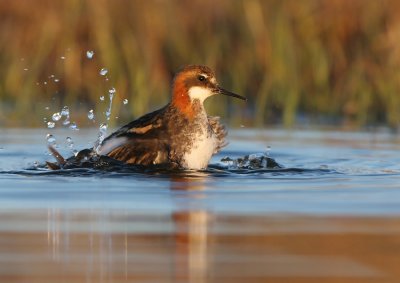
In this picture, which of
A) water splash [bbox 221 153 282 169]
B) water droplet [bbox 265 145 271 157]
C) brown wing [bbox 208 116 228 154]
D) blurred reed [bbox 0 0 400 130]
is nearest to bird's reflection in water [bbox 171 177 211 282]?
water splash [bbox 221 153 282 169]

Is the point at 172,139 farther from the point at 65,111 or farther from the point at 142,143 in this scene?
the point at 65,111

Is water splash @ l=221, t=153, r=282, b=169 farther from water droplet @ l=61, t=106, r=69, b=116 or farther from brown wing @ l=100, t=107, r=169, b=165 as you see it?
water droplet @ l=61, t=106, r=69, b=116

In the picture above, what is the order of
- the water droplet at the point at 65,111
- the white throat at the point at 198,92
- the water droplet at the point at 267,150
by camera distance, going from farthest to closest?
the water droplet at the point at 65,111 → the water droplet at the point at 267,150 → the white throat at the point at 198,92

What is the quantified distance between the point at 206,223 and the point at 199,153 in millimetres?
3073

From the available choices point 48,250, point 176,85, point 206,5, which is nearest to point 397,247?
point 48,250

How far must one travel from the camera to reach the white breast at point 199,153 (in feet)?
31.5

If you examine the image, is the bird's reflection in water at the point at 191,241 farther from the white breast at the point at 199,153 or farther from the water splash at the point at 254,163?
the water splash at the point at 254,163

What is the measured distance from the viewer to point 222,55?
50.9ft

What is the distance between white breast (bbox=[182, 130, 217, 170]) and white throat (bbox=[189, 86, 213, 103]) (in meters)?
0.57

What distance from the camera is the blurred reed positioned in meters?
14.4

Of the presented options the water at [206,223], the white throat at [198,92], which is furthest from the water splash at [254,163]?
the white throat at [198,92]

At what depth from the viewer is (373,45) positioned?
14695 mm

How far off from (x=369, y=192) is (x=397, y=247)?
7.30 feet

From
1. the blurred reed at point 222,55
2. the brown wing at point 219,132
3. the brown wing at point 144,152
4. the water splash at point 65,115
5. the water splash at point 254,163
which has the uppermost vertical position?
the blurred reed at point 222,55
